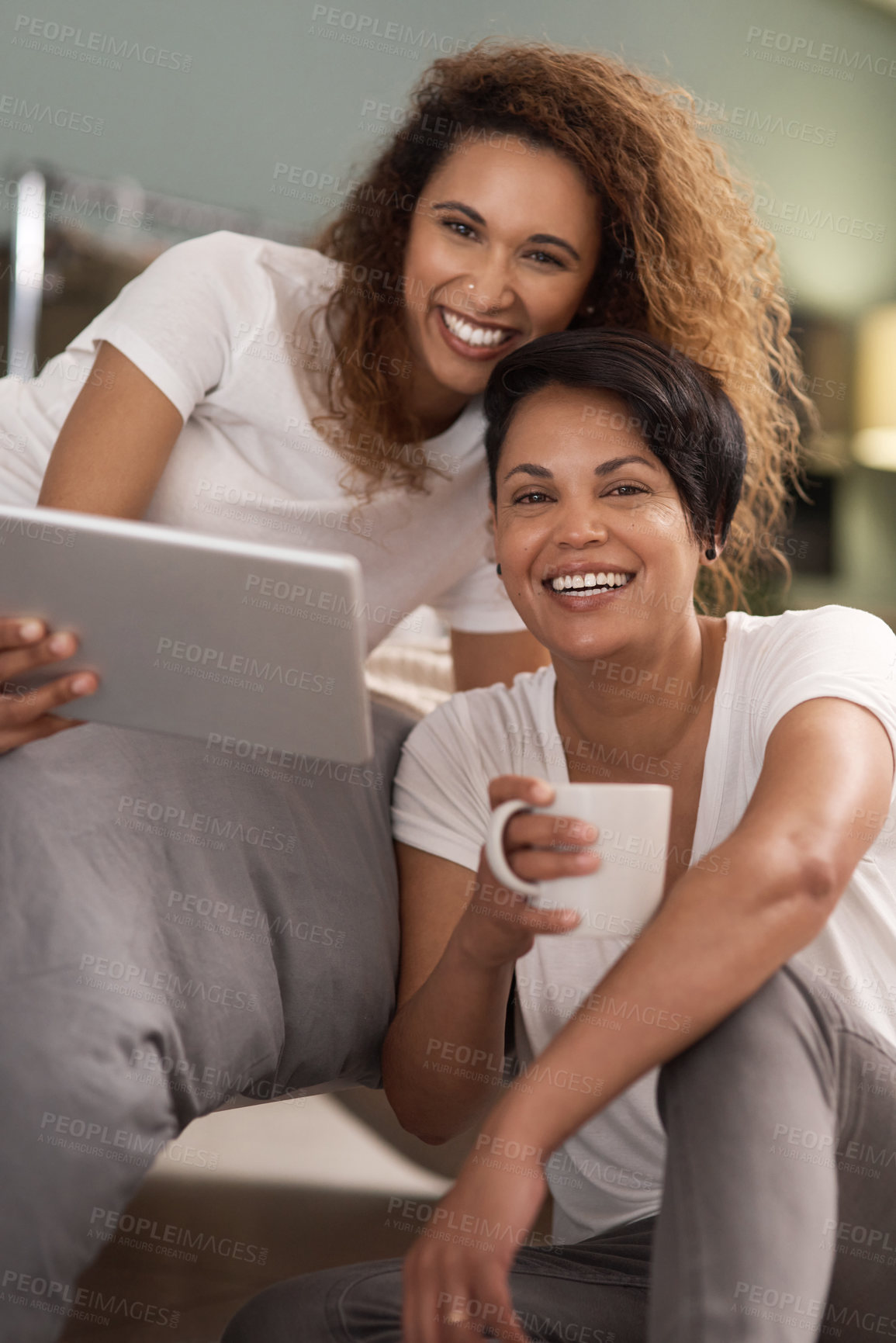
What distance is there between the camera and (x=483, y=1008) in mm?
1056

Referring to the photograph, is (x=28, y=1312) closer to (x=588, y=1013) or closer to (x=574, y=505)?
(x=588, y=1013)

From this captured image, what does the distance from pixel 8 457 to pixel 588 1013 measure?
1.07 meters

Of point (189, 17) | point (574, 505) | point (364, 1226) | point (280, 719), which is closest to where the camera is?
point (280, 719)

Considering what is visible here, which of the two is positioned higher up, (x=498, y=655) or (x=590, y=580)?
(x=590, y=580)

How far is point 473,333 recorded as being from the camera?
1.45m

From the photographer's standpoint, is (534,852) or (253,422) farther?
(253,422)

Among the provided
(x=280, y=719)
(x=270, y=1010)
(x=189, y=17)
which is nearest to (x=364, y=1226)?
(x=270, y=1010)

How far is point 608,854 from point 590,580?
16.6 inches
